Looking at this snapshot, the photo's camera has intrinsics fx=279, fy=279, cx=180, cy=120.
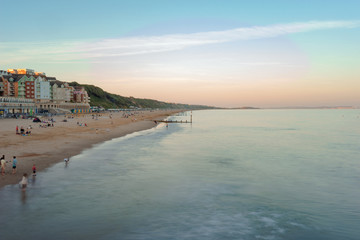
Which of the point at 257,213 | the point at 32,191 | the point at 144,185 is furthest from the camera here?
the point at 144,185

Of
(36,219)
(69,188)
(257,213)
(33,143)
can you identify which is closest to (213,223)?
(257,213)

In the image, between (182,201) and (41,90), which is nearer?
(182,201)

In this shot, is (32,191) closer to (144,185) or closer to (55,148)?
(144,185)

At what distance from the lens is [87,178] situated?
2833 cm

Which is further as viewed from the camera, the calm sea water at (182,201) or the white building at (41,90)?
the white building at (41,90)

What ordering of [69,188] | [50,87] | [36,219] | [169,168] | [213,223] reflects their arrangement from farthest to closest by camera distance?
Answer: [50,87] < [169,168] < [69,188] < [213,223] < [36,219]

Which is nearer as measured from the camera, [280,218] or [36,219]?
[36,219]

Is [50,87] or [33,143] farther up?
[50,87]

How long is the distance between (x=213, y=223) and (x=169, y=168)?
16943 millimetres

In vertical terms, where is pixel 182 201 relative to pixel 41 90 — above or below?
below

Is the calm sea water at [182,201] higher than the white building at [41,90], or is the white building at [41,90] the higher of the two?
the white building at [41,90]

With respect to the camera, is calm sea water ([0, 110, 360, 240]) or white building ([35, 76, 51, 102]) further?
white building ([35, 76, 51, 102])

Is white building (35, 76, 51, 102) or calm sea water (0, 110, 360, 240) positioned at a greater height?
white building (35, 76, 51, 102)

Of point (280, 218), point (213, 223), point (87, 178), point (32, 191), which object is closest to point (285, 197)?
point (280, 218)
